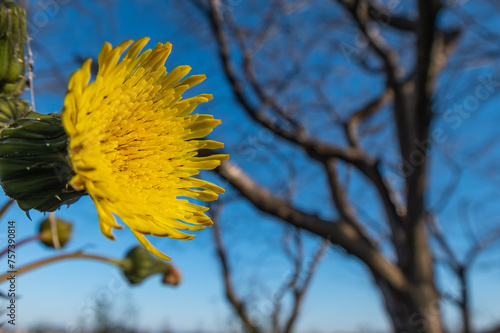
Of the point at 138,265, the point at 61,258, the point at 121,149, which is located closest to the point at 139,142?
the point at 121,149

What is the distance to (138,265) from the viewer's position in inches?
26.2

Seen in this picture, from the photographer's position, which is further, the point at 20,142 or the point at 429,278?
the point at 429,278

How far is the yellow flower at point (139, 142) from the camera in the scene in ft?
0.76

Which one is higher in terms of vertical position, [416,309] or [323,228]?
[323,228]

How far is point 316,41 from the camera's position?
2.96 meters

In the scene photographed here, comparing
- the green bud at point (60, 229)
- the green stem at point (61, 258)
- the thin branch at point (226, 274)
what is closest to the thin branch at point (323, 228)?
the green bud at point (60, 229)

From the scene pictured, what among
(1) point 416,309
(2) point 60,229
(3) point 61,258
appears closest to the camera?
(3) point 61,258

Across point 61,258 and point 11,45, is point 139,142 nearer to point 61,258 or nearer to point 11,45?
point 11,45

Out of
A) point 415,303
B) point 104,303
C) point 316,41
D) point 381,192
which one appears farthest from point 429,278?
point 316,41

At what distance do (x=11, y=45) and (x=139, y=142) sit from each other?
0.12 meters

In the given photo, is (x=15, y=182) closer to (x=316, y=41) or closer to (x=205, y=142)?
(x=205, y=142)

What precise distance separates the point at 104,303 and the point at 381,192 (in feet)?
4.25

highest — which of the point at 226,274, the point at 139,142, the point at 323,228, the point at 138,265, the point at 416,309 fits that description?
the point at 139,142

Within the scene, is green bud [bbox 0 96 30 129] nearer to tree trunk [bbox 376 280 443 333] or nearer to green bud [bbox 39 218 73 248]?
green bud [bbox 39 218 73 248]
